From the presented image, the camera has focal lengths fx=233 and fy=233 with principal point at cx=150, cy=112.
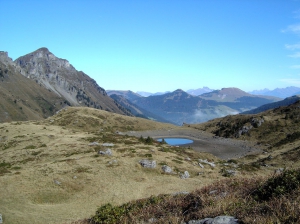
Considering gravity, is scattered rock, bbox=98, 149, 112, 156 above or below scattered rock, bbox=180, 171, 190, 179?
above

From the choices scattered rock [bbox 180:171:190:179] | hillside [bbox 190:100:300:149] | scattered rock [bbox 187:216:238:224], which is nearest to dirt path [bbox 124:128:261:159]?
hillside [bbox 190:100:300:149]

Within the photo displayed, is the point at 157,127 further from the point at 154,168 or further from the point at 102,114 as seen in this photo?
the point at 154,168

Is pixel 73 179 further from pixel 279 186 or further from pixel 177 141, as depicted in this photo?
pixel 177 141

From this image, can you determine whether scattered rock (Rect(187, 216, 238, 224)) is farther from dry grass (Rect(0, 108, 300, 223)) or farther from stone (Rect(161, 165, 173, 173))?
stone (Rect(161, 165, 173, 173))

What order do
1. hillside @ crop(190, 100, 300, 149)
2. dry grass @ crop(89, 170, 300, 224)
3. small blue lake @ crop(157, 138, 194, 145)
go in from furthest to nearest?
small blue lake @ crop(157, 138, 194, 145) → hillside @ crop(190, 100, 300, 149) → dry grass @ crop(89, 170, 300, 224)

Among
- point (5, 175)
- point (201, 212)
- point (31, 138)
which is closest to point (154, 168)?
point (5, 175)

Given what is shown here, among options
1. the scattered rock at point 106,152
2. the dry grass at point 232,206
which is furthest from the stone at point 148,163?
the dry grass at point 232,206

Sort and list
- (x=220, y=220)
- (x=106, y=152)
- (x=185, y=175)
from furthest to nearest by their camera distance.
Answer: (x=106, y=152) → (x=185, y=175) → (x=220, y=220)

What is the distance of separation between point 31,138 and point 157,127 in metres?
101

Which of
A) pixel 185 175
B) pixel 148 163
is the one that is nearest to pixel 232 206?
pixel 185 175

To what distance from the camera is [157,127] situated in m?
156

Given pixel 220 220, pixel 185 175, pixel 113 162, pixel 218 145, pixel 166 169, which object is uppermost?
pixel 220 220

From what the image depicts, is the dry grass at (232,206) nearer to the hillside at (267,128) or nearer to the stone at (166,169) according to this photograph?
the stone at (166,169)

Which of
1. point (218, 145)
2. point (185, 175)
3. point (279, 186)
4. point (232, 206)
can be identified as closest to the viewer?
point (232, 206)
